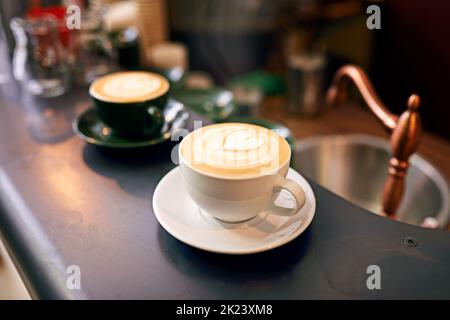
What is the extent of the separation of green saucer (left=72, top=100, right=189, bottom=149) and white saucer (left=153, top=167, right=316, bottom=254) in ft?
0.51

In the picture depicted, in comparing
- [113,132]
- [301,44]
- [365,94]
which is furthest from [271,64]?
[113,132]

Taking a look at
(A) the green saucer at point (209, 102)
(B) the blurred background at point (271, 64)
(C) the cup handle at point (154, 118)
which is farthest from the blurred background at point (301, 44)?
(C) the cup handle at point (154, 118)

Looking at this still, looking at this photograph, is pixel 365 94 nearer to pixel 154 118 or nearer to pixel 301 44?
pixel 154 118

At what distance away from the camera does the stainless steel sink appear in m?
1.23

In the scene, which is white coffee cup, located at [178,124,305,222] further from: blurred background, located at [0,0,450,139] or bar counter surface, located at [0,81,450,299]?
blurred background, located at [0,0,450,139]

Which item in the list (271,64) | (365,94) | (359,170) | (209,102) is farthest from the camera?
(271,64)

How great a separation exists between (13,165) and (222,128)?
0.39 m

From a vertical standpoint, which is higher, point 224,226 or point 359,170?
point 224,226

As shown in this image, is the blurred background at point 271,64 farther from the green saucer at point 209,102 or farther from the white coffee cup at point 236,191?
the white coffee cup at point 236,191

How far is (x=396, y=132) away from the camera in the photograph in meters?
0.80

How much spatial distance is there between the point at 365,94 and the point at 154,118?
42 centimetres

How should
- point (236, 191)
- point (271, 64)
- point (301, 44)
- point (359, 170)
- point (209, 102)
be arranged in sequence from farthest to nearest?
point (271, 64) → point (301, 44) → point (359, 170) → point (209, 102) → point (236, 191)

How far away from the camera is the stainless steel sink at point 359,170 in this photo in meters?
1.23

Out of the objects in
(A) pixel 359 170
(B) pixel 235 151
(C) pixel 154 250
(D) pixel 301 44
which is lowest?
(A) pixel 359 170
